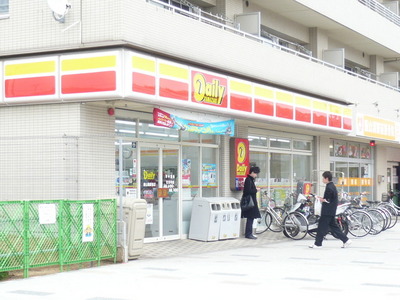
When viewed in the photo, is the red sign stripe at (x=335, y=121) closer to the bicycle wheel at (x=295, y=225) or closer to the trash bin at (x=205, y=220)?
the bicycle wheel at (x=295, y=225)

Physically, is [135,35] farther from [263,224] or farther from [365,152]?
[365,152]

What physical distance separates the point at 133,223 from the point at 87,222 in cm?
119

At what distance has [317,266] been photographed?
Answer: 11859 mm

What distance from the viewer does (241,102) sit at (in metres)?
16.4

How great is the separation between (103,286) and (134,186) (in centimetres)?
552

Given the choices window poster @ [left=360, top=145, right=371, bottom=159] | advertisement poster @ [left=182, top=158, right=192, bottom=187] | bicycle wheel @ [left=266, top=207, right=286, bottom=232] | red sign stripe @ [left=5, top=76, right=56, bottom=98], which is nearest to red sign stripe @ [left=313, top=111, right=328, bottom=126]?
bicycle wheel @ [left=266, top=207, right=286, bottom=232]

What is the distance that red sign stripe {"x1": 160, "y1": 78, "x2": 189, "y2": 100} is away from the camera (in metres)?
13.5

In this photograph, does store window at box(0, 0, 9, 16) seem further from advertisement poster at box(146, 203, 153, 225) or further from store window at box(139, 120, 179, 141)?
advertisement poster at box(146, 203, 153, 225)

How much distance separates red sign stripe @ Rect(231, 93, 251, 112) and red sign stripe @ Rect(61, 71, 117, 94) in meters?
4.15

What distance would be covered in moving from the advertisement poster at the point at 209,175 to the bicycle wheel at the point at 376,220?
4531mm

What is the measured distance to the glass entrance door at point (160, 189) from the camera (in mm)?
15297

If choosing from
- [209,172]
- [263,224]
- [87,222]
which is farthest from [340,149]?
[87,222]

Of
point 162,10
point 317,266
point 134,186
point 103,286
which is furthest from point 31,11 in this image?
point 317,266

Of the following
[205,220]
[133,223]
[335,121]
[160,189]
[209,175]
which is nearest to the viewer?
[133,223]
